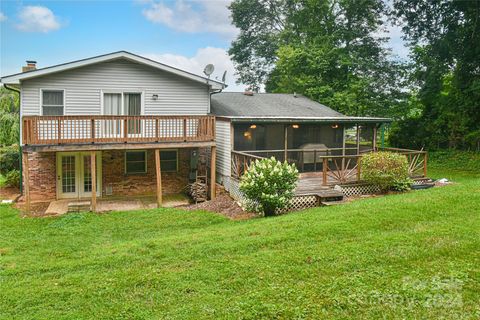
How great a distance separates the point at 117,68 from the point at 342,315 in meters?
13.1

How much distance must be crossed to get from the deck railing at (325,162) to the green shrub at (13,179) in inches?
381

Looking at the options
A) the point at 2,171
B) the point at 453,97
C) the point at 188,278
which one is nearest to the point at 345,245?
the point at 188,278

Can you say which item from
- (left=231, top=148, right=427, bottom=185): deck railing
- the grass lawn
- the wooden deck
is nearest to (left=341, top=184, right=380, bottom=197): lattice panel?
(left=231, top=148, right=427, bottom=185): deck railing

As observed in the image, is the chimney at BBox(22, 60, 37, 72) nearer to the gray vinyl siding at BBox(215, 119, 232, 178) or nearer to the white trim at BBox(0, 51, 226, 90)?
the white trim at BBox(0, 51, 226, 90)

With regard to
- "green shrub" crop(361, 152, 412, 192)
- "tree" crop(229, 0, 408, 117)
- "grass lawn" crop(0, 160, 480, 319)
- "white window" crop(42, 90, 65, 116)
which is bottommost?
"grass lawn" crop(0, 160, 480, 319)

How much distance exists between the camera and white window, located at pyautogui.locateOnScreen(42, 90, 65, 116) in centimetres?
1451

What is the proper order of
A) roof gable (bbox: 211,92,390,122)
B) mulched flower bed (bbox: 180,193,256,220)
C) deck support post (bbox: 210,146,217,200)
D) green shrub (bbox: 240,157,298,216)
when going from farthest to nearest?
roof gable (bbox: 211,92,390,122)
deck support post (bbox: 210,146,217,200)
mulched flower bed (bbox: 180,193,256,220)
green shrub (bbox: 240,157,298,216)

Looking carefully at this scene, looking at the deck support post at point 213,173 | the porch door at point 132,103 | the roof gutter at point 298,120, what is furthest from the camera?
the porch door at point 132,103

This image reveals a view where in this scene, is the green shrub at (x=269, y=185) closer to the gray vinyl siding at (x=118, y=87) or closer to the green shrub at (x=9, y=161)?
the gray vinyl siding at (x=118, y=87)

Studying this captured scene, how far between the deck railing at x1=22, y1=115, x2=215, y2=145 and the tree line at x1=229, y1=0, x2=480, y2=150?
12.2 metres

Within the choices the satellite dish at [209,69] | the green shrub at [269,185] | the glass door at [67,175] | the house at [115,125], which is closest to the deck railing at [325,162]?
the green shrub at [269,185]

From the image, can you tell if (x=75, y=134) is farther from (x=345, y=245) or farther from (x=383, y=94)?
(x=383, y=94)

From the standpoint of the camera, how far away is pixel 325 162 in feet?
42.6

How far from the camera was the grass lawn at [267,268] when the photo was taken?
5.32 metres
